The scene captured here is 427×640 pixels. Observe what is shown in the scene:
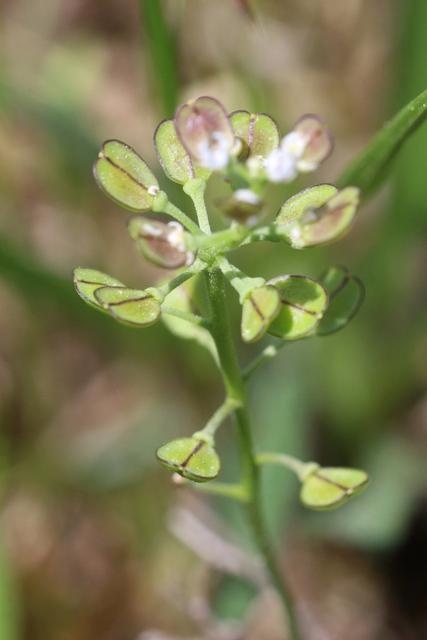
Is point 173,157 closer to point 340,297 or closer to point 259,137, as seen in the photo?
point 259,137

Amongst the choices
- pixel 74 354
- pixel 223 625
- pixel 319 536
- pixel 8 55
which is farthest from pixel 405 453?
pixel 8 55

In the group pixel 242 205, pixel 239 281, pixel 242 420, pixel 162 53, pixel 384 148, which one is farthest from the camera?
pixel 162 53

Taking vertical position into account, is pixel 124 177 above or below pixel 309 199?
below

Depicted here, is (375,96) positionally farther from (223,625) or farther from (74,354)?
(223,625)

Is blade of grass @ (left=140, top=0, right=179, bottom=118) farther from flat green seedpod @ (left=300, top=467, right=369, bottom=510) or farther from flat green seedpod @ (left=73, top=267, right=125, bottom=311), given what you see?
flat green seedpod @ (left=300, top=467, right=369, bottom=510)

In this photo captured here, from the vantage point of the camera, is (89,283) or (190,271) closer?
(190,271)

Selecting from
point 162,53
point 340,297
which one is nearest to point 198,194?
point 340,297

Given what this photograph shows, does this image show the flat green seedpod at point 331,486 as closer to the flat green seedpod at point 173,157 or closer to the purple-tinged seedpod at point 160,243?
the purple-tinged seedpod at point 160,243

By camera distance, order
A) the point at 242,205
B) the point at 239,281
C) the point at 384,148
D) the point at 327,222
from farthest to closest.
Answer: the point at 384,148 < the point at 239,281 < the point at 327,222 < the point at 242,205
